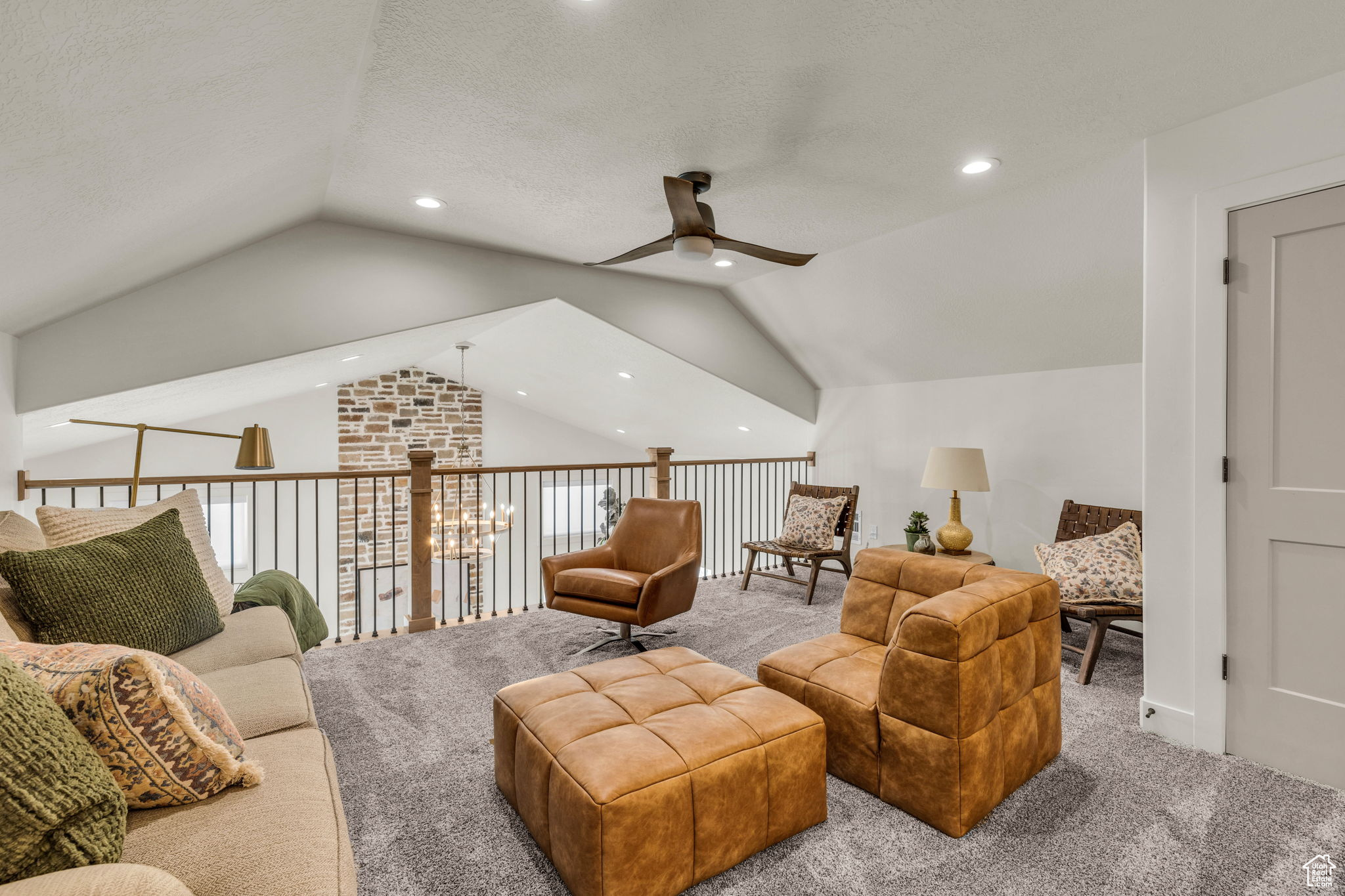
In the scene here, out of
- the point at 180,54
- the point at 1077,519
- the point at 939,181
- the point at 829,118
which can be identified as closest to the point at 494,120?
the point at 180,54

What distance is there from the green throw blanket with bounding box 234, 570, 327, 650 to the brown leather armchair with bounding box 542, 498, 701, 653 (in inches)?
44.1

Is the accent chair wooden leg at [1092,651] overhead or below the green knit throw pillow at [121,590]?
below

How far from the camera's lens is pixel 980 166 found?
266cm

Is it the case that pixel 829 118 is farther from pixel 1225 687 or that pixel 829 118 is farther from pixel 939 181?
pixel 1225 687

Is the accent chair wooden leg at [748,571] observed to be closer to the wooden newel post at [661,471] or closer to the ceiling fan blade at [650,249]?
the wooden newel post at [661,471]

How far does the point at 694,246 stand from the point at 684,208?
0.17m

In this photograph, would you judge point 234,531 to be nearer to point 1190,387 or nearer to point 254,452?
point 254,452

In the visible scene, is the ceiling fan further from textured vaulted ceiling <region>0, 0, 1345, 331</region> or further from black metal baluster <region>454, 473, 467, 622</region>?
black metal baluster <region>454, 473, 467, 622</region>

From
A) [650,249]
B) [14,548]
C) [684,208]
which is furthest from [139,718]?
[650,249]

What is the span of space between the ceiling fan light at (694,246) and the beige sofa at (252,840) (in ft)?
6.99

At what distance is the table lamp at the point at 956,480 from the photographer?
12.5ft

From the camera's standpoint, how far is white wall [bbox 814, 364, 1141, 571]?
12.0ft

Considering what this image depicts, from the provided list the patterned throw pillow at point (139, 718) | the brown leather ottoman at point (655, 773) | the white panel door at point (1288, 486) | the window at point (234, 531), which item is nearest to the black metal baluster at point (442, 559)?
the window at point (234, 531)

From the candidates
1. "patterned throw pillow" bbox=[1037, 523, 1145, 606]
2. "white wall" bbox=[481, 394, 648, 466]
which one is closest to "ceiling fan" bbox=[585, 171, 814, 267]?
"patterned throw pillow" bbox=[1037, 523, 1145, 606]
